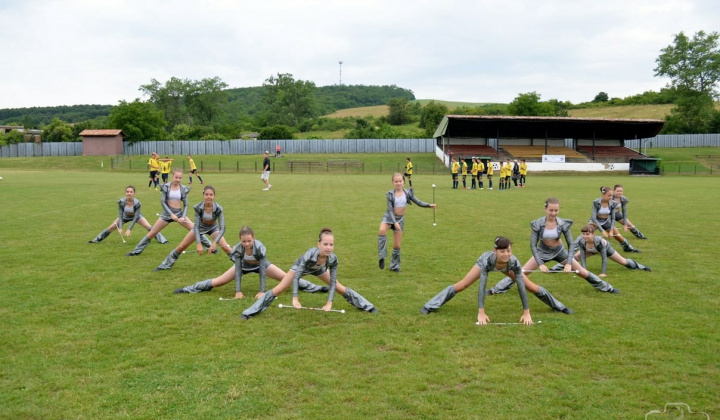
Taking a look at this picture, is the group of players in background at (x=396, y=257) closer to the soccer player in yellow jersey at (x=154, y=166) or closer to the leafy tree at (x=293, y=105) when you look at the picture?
the soccer player in yellow jersey at (x=154, y=166)

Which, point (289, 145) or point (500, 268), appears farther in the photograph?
point (289, 145)

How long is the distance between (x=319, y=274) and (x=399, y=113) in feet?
397

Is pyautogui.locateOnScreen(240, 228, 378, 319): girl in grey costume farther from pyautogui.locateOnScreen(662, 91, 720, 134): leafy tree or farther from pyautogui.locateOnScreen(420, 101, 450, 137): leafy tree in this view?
pyautogui.locateOnScreen(662, 91, 720, 134): leafy tree

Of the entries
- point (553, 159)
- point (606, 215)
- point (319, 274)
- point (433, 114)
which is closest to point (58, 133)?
point (433, 114)

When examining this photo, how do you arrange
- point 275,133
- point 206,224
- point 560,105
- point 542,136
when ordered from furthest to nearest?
point 560,105
point 275,133
point 542,136
point 206,224

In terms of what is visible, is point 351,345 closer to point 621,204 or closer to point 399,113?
point 621,204

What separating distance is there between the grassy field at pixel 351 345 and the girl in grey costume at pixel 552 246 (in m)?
0.38

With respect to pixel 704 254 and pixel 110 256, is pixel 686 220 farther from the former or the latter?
pixel 110 256

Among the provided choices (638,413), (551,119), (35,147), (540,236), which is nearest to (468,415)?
(638,413)

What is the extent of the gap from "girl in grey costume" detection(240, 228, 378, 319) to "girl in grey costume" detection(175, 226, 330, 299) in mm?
578

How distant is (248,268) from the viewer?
9664 mm

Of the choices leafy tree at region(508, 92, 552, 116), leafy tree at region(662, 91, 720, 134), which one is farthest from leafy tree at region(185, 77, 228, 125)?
leafy tree at region(662, 91, 720, 134)

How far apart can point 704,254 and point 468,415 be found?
438 inches

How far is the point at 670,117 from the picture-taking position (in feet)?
323
